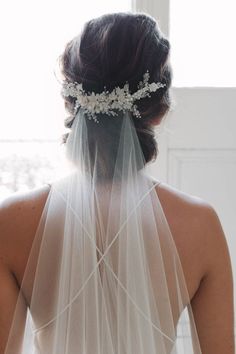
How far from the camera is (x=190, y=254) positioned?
1.09 meters

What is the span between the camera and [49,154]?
211 cm

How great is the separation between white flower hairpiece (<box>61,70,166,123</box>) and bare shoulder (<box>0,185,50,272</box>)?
190 millimetres

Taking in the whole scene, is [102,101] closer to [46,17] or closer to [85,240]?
[85,240]

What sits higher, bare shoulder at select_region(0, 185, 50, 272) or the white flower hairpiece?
the white flower hairpiece

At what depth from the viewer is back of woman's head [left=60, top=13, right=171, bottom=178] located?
0.98m

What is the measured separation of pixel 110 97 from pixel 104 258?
0.96 feet

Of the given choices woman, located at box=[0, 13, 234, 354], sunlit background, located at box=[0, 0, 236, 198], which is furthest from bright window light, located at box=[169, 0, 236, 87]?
woman, located at box=[0, 13, 234, 354]

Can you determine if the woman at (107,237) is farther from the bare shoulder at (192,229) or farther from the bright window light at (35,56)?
the bright window light at (35,56)

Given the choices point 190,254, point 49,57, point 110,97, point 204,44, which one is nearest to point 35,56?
point 49,57

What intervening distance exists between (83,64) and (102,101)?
0.08 metres

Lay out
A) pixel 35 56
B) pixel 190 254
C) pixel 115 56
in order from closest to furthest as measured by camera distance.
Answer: pixel 115 56 → pixel 190 254 → pixel 35 56

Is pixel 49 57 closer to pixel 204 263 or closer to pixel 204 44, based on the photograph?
pixel 204 44

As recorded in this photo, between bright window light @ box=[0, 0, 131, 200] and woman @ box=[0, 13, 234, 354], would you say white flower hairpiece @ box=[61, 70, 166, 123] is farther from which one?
bright window light @ box=[0, 0, 131, 200]

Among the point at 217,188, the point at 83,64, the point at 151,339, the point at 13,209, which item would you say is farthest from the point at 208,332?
the point at 217,188
